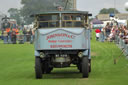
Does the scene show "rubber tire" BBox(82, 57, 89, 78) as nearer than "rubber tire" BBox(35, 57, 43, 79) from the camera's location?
Yes

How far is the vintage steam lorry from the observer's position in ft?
54.0

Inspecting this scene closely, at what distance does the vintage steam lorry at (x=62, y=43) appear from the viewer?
16469mm

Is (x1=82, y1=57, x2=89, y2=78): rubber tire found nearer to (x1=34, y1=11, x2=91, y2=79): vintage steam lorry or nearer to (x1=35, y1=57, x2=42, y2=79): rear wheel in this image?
(x1=34, y1=11, x2=91, y2=79): vintage steam lorry

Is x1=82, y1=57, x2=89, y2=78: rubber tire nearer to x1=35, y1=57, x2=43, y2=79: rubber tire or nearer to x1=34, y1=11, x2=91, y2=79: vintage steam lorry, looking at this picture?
x1=34, y1=11, x2=91, y2=79: vintage steam lorry

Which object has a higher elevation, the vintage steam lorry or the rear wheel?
the vintage steam lorry

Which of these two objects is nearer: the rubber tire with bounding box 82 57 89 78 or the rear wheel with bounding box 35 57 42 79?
the rubber tire with bounding box 82 57 89 78

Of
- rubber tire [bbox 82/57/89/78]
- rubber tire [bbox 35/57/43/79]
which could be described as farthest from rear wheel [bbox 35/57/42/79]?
rubber tire [bbox 82/57/89/78]

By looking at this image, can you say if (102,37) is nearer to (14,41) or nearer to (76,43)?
(14,41)

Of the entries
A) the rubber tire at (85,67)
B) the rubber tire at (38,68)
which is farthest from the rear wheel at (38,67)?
the rubber tire at (85,67)

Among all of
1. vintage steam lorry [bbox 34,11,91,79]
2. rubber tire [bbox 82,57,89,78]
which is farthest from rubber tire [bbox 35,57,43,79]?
rubber tire [bbox 82,57,89,78]

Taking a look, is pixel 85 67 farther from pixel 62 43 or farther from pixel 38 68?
pixel 38 68

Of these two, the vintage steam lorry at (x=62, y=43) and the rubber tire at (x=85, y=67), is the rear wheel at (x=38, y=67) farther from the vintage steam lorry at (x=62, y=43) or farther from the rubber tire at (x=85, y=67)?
the rubber tire at (x=85, y=67)

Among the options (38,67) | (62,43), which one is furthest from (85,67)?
(38,67)

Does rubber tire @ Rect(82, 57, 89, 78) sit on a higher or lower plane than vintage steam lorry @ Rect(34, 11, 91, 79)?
lower
